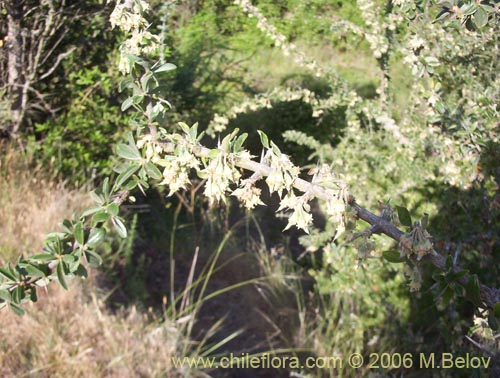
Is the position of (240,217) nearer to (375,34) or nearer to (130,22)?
(375,34)

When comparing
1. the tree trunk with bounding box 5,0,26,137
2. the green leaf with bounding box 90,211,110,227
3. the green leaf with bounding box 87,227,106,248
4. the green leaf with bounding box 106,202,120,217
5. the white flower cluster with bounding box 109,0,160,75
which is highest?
the white flower cluster with bounding box 109,0,160,75

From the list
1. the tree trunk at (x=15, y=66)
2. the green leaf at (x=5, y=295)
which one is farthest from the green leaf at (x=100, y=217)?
the tree trunk at (x=15, y=66)

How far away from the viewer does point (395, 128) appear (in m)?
2.53

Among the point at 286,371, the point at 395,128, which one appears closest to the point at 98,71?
the point at 395,128

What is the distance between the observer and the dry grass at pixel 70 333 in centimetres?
216

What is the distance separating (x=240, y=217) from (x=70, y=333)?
1.98 m

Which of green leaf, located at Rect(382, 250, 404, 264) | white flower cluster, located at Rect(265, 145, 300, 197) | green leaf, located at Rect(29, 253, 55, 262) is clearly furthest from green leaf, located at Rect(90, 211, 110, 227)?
green leaf, located at Rect(382, 250, 404, 264)

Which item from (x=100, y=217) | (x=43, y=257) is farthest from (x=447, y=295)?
(x=43, y=257)

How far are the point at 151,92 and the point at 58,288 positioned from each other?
1754 mm

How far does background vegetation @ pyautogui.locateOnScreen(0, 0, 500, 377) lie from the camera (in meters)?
2.15

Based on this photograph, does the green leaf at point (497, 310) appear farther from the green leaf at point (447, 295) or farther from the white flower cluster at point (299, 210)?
the white flower cluster at point (299, 210)

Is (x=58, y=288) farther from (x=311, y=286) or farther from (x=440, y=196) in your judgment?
(x=440, y=196)

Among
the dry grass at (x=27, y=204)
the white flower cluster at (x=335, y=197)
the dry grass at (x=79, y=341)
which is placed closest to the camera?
the white flower cluster at (x=335, y=197)

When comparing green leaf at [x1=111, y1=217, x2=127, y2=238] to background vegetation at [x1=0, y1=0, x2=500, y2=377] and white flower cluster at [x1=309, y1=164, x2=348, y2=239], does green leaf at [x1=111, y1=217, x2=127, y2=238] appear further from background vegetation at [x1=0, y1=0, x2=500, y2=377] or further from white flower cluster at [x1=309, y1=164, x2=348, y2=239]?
background vegetation at [x1=0, y1=0, x2=500, y2=377]
